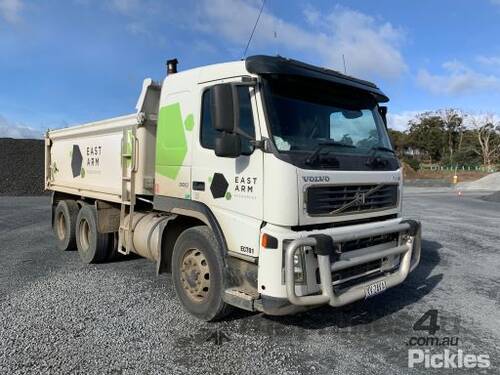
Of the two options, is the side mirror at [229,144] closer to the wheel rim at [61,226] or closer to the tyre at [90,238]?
the tyre at [90,238]

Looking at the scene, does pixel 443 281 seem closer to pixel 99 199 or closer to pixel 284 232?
pixel 284 232

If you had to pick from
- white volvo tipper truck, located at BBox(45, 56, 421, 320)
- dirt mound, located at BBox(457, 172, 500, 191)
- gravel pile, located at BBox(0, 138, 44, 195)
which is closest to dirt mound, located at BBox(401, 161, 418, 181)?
dirt mound, located at BBox(457, 172, 500, 191)

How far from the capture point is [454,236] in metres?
10.3

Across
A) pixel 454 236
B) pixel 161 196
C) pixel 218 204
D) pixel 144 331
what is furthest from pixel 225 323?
pixel 454 236

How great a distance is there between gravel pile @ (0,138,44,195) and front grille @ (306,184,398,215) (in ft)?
63.0

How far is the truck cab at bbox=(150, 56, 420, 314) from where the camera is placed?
385cm

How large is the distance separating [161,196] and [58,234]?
4420 mm

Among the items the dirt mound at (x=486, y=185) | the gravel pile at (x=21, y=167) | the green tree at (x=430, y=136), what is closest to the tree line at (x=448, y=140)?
the green tree at (x=430, y=136)

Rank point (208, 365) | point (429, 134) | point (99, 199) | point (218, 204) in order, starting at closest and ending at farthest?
point (208, 365)
point (218, 204)
point (99, 199)
point (429, 134)

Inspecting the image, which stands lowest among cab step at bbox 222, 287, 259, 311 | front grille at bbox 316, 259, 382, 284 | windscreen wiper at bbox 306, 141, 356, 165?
cab step at bbox 222, 287, 259, 311

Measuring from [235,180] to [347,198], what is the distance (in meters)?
1.10

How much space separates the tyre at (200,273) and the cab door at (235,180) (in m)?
0.29

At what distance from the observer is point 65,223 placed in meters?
8.45

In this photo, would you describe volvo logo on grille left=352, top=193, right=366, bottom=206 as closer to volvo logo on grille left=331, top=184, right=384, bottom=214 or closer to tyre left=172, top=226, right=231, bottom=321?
volvo logo on grille left=331, top=184, right=384, bottom=214
